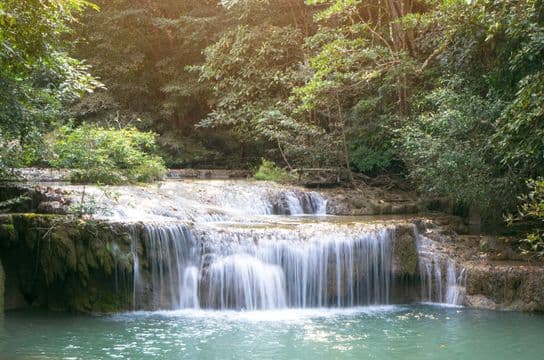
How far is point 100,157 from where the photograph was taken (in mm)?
12828

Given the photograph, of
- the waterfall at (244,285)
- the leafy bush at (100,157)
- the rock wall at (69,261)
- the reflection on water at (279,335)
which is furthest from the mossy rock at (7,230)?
the waterfall at (244,285)

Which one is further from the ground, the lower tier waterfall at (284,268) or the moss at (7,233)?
the moss at (7,233)

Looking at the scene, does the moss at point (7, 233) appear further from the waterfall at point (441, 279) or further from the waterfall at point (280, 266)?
the waterfall at point (441, 279)

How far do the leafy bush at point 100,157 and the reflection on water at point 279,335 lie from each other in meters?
3.61

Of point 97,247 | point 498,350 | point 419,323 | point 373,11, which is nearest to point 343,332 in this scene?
point 419,323

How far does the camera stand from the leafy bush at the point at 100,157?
42.5ft

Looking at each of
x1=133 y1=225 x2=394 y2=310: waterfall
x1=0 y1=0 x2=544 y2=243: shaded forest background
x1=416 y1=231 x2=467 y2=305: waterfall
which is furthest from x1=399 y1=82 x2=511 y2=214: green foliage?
x1=133 y1=225 x2=394 y2=310: waterfall

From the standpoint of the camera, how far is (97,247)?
10.6 m

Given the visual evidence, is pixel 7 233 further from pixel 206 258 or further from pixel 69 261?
pixel 206 258

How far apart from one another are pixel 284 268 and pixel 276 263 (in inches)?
7.4

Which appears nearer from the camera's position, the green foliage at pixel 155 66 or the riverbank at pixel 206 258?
the riverbank at pixel 206 258

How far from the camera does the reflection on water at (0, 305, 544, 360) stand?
332 inches

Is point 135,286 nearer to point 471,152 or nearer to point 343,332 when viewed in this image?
point 343,332

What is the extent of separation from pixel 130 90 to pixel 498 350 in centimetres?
2001
